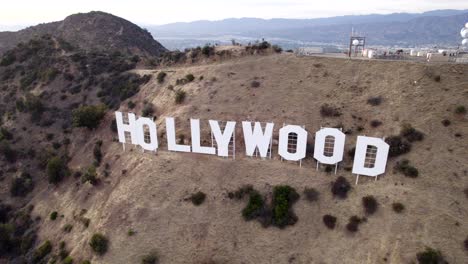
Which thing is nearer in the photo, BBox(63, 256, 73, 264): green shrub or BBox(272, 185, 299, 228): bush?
BBox(272, 185, 299, 228): bush

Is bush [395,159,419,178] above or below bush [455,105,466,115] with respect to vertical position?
below

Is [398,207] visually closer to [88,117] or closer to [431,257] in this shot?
[431,257]

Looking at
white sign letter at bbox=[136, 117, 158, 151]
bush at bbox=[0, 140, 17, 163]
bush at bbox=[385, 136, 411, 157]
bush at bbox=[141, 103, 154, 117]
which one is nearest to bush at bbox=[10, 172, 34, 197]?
bush at bbox=[0, 140, 17, 163]

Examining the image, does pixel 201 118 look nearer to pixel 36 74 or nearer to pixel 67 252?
pixel 67 252

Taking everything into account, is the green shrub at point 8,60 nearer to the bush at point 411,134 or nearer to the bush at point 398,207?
the bush at point 411,134

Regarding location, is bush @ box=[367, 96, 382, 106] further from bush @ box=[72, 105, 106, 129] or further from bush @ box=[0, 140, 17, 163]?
bush @ box=[0, 140, 17, 163]

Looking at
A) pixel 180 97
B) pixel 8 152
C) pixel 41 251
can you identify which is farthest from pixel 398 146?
pixel 8 152
